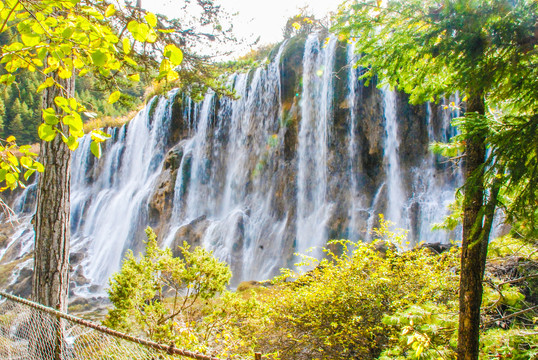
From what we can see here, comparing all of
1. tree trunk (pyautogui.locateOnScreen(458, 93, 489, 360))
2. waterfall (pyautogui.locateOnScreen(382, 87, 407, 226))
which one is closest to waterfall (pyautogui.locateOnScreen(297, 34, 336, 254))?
waterfall (pyautogui.locateOnScreen(382, 87, 407, 226))

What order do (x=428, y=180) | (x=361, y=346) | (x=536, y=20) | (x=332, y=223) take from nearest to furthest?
(x=536, y=20)
(x=361, y=346)
(x=428, y=180)
(x=332, y=223)

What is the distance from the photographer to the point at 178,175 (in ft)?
61.3

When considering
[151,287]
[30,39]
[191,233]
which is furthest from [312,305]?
[191,233]

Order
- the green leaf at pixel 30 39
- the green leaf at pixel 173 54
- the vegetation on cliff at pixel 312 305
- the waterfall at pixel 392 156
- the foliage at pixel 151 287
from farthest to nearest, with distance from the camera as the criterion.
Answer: the waterfall at pixel 392 156, the foliage at pixel 151 287, the vegetation on cliff at pixel 312 305, the green leaf at pixel 30 39, the green leaf at pixel 173 54

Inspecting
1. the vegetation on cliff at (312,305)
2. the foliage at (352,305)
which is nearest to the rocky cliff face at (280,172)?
the foliage at (352,305)

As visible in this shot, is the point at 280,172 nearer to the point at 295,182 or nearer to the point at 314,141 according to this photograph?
the point at 295,182

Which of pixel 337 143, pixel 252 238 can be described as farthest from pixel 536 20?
pixel 252 238

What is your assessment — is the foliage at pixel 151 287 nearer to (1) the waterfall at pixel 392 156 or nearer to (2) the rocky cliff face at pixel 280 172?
(2) the rocky cliff face at pixel 280 172

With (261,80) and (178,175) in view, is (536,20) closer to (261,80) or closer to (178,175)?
(261,80)

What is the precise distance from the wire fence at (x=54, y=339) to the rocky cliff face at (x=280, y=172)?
9.93 meters

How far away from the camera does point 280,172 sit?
51.1 feet

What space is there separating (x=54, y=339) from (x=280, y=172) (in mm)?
12752

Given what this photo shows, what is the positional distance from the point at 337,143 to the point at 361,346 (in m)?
11.1

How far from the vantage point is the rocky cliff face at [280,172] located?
12.8 meters
